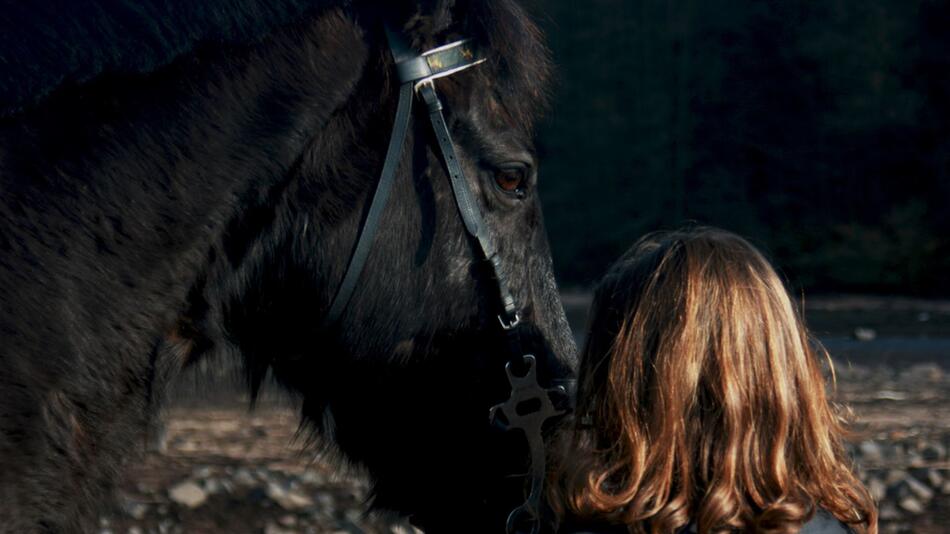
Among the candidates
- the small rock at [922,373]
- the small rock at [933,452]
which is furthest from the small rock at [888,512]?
the small rock at [922,373]

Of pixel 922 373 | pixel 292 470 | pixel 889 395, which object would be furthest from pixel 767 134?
pixel 292 470

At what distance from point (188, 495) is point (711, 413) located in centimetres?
329

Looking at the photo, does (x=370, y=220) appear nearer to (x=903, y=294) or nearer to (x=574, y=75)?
(x=903, y=294)

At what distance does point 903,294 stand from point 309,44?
1323 centimetres

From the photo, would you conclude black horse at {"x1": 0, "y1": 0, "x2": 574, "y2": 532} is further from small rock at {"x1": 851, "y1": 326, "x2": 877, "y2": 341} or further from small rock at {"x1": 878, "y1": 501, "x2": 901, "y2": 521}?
small rock at {"x1": 851, "y1": 326, "x2": 877, "y2": 341}

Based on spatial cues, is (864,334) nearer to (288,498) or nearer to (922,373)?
(922,373)

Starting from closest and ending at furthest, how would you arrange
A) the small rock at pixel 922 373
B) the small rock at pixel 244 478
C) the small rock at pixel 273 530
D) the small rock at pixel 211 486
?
the small rock at pixel 273 530
the small rock at pixel 211 486
the small rock at pixel 244 478
the small rock at pixel 922 373

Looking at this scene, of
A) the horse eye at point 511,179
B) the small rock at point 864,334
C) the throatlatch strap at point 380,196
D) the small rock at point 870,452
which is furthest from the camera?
the small rock at point 864,334

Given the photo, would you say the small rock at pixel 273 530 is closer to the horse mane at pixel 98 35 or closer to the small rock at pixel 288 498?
the small rock at pixel 288 498

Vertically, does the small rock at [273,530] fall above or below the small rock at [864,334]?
above

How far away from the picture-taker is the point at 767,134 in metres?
15.3

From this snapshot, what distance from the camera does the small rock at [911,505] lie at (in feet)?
16.3

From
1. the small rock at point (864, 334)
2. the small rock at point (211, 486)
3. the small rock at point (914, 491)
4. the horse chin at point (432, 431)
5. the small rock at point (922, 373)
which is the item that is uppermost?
the horse chin at point (432, 431)

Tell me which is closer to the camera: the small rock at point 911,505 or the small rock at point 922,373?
the small rock at point 911,505
